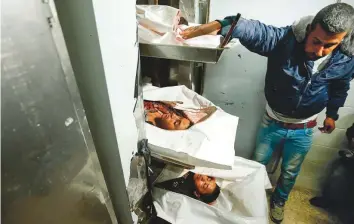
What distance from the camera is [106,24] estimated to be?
433 millimetres

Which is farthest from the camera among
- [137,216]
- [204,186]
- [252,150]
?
[252,150]

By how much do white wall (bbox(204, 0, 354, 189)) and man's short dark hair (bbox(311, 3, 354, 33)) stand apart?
0.22 meters

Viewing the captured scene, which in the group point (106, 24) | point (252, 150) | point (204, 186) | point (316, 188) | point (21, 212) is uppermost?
point (106, 24)

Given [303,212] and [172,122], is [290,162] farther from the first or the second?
[172,122]

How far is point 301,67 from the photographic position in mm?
1242

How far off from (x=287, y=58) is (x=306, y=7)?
Answer: 0.99ft

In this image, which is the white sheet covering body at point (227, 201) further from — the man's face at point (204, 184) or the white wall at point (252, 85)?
the white wall at point (252, 85)

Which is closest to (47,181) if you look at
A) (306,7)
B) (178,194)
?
(178,194)

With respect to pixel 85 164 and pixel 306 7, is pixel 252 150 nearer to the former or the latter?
pixel 306 7

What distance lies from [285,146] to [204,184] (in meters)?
0.80

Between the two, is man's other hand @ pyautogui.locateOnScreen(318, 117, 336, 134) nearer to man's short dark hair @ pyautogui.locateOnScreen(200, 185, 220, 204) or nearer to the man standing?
the man standing

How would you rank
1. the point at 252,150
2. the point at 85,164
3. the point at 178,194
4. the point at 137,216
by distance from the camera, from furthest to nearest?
the point at 252,150 < the point at 178,194 < the point at 137,216 < the point at 85,164

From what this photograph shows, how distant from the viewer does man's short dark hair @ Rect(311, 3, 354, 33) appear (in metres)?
1.03

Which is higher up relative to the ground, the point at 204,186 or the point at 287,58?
the point at 287,58
